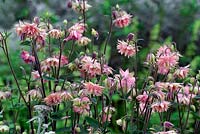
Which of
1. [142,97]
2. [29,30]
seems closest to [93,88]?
[142,97]

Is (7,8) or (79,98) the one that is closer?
(79,98)

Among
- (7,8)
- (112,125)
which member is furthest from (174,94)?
(7,8)

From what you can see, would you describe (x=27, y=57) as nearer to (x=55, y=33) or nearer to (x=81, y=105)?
(x=55, y=33)

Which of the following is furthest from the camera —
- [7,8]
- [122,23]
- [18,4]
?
[18,4]

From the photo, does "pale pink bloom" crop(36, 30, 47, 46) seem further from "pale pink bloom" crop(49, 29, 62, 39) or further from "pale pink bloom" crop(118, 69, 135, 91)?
"pale pink bloom" crop(118, 69, 135, 91)

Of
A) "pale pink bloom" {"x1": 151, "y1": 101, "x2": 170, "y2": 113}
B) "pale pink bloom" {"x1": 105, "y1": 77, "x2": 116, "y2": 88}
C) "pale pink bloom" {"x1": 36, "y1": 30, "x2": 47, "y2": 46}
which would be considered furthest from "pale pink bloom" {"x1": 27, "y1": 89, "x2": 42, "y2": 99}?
"pale pink bloom" {"x1": 151, "y1": 101, "x2": 170, "y2": 113}

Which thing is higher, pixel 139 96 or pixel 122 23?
pixel 122 23

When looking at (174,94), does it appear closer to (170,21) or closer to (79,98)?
(79,98)
